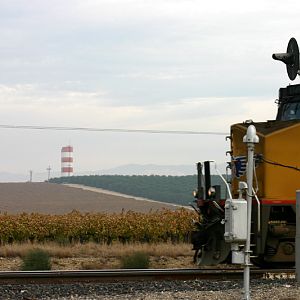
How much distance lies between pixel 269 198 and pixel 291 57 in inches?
116

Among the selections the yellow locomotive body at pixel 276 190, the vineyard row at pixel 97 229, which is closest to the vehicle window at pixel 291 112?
the yellow locomotive body at pixel 276 190

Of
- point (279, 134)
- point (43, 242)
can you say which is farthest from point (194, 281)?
point (43, 242)

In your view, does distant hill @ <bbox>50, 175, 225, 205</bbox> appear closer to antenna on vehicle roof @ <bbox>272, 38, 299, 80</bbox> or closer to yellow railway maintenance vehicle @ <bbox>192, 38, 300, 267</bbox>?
yellow railway maintenance vehicle @ <bbox>192, 38, 300, 267</bbox>

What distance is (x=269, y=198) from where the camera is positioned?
12.7m

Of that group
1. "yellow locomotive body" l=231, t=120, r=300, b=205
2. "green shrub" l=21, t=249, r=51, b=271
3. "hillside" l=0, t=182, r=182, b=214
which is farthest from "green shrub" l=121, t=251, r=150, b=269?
"hillside" l=0, t=182, r=182, b=214

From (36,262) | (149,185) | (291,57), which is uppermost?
(291,57)

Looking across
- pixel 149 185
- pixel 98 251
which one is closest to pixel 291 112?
pixel 98 251

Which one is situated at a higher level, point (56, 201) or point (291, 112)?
point (291, 112)

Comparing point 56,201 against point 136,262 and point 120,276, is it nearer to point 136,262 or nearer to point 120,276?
point 136,262

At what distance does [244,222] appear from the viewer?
9.30 m

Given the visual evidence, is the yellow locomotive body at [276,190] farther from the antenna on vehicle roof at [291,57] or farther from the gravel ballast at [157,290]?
the antenna on vehicle roof at [291,57]

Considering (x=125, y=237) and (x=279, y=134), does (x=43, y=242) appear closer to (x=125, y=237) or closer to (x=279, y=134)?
(x=125, y=237)

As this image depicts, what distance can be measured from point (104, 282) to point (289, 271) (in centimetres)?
354

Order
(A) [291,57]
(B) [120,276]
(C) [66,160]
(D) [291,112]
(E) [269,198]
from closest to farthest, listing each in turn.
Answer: (E) [269,198]
(B) [120,276]
(A) [291,57]
(D) [291,112]
(C) [66,160]
